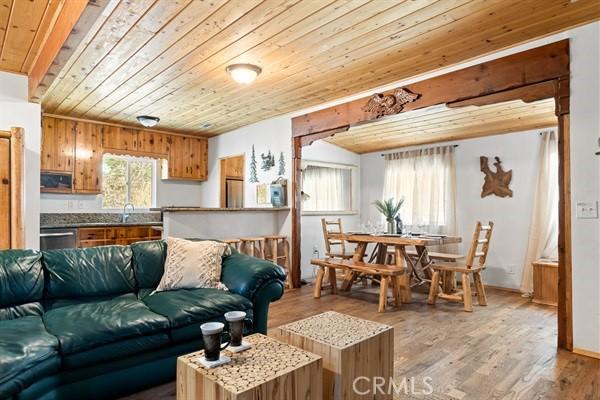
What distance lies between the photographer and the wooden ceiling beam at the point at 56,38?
7.15ft

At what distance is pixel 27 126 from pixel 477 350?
4.69 metres

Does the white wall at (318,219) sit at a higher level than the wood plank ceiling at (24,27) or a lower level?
lower

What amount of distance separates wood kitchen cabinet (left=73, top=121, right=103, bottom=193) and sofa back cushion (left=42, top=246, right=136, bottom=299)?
3195 millimetres

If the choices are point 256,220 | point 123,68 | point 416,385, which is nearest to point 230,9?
point 123,68

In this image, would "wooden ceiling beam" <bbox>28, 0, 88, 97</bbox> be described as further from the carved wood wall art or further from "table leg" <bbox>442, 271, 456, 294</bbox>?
"table leg" <bbox>442, 271, 456, 294</bbox>

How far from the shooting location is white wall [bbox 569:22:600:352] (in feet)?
8.71

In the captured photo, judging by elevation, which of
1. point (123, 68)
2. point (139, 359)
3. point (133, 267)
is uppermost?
point (123, 68)

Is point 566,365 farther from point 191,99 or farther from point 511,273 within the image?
point 191,99

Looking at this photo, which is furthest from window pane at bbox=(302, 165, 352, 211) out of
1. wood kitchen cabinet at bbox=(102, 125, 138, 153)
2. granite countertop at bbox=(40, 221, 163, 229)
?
wood kitchen cabinet at bbox=(102, 125, 138, 153)

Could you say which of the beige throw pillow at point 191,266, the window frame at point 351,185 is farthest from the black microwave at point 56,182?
the window frame at point 351,185

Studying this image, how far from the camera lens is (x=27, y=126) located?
376cm

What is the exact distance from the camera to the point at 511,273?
16.1ft

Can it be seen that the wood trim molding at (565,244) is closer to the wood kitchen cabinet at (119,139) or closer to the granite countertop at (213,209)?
the granite countertop at (213,209)

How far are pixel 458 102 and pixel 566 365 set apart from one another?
230 centimetres
